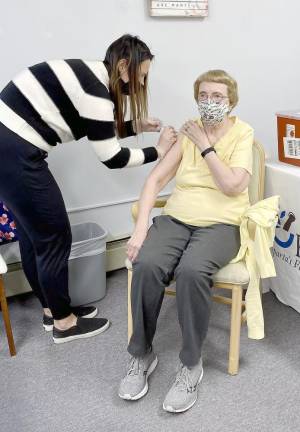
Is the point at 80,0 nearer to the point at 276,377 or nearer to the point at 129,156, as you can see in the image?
the point at 129,156

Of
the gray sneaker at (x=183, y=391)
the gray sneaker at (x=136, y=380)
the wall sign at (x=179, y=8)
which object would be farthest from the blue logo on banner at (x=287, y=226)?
the wall sign at (x=179, y=8)

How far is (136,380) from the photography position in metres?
1.57

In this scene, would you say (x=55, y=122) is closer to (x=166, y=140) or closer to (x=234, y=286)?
(x=166, y=140)

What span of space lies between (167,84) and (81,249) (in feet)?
3.56

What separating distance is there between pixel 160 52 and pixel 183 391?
69.6 inches

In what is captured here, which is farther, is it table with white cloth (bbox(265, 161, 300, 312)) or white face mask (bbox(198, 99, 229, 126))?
table with white cloth (bbox(265, 161, 300, 312))

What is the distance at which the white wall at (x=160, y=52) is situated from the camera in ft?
6.63

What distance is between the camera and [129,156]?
1670 mm

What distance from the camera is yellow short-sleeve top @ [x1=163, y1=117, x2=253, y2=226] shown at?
1.70 meters

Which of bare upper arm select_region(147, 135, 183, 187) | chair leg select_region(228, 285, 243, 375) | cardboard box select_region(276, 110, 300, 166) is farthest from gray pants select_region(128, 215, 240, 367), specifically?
cardboard box select_region(276, 110, 300, 166)

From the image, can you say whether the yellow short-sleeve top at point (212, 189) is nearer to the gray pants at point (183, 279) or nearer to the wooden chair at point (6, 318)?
the gray pants at point (183, 279)

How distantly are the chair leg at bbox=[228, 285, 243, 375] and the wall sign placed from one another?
154 centimetres

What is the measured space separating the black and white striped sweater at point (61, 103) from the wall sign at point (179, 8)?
850mm

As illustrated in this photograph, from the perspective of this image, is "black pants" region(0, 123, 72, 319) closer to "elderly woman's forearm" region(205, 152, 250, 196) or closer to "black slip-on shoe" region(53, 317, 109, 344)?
"black slip-on shoe" region(53, 317, 109, 344)
